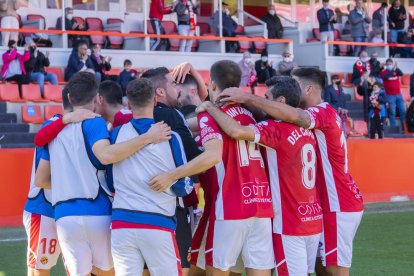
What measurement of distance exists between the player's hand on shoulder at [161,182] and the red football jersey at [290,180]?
36.2 inches

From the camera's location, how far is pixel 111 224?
20.5ft

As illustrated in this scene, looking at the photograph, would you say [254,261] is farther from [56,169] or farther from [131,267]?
[56,169]

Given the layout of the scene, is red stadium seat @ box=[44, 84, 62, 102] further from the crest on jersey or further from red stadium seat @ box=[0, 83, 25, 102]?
the crest on jersey

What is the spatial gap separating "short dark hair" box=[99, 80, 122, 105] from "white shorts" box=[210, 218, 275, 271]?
4.00 feet

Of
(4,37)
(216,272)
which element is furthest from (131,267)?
(4,37)

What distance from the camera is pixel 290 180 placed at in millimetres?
6797

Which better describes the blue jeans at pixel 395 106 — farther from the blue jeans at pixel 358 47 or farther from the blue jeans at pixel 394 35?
the blue jeans at pixel 394 35

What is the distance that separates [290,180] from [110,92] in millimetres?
1499


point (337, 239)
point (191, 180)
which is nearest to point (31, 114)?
point (337, 239)

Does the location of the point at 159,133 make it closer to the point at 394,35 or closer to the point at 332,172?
the point at 332,172

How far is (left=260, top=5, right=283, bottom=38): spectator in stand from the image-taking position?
2916 centimetres

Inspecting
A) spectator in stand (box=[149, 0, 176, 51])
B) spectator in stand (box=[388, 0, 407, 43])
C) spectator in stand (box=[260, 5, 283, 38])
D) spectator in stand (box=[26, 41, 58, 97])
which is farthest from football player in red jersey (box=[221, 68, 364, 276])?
spectator in stand (box=[388, 0, 407, 43])

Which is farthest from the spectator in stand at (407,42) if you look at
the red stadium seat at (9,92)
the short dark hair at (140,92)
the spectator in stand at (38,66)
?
the short dark hair at (140,92)

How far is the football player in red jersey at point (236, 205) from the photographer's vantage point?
21.7 ft
